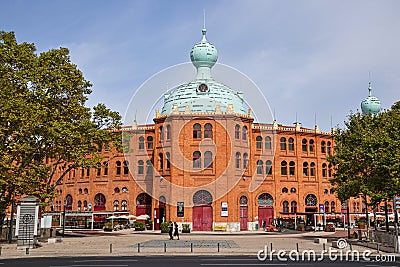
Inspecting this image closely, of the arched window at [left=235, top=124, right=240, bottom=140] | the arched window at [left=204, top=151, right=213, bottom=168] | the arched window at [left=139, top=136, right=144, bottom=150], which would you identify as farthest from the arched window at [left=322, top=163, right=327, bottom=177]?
the arched window at [left=139, top=136, right=144, bottom=150]

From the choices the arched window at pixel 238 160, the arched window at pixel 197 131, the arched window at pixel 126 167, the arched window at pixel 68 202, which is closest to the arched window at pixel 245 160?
the arched window at pixel 238 160

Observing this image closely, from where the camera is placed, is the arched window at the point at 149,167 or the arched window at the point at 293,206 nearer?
the arched window at the point at 149,167

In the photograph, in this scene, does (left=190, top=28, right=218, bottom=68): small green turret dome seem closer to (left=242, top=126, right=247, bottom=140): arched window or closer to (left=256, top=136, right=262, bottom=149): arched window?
(left=242, top=126, right=247, bottom=140): arched window

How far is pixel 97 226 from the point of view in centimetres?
6150

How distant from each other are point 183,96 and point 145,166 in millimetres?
11034

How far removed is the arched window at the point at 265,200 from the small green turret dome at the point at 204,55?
1998 cm

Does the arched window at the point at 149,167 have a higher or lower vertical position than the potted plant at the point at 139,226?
higher

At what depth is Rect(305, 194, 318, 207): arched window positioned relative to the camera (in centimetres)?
6544

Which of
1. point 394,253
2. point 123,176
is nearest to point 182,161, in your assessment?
point 123,176

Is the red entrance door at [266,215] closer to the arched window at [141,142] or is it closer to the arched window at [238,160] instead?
the arched window at [238,160]

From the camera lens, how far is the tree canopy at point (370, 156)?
31.5 meters

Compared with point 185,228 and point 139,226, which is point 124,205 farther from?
point 185,228

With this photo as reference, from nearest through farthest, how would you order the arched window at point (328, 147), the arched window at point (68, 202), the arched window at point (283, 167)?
the arched window at point (283, 167) → the arched window at point (68, 202) → the arched window at point (328, 147)

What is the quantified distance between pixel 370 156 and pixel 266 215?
30774 millimetres
